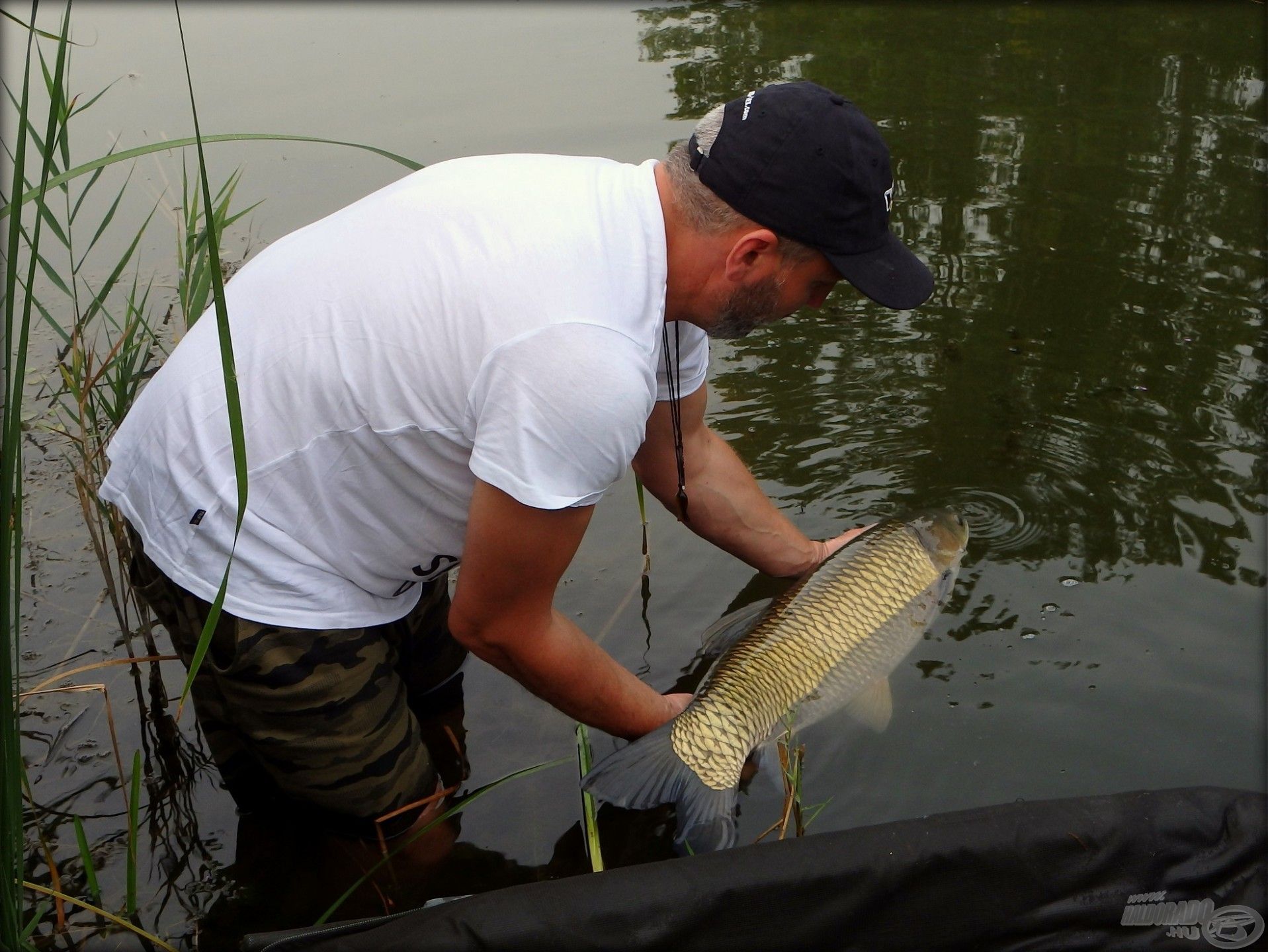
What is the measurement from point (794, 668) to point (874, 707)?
39cm

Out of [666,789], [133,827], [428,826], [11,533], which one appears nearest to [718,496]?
[666,789]

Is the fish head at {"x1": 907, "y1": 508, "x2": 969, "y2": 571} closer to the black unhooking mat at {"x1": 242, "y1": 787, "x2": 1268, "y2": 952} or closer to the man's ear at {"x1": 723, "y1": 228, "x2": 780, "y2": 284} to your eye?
the black unhooking mat at {"x1": 242, "y1": 787, "x2": 1268, "y2": 952}

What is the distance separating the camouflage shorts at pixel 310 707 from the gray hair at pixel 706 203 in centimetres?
110

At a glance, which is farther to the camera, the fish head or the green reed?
the fish head

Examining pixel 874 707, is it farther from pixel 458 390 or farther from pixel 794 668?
pixel 458 390

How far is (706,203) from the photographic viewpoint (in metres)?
2.12

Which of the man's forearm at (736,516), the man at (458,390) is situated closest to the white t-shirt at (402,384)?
the man at (458,390)

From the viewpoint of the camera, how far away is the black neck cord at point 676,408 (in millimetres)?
2605

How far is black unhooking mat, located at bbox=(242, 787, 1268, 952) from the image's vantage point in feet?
6.62

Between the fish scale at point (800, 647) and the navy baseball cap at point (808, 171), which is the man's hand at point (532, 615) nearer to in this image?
the fish scale at point (800, 647)

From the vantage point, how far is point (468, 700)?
11.3 feet

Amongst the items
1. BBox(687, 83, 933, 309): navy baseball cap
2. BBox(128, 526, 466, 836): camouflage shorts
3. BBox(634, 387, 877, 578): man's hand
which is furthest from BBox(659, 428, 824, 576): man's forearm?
BBox(687, 83, 933, 309): navy baseball cap

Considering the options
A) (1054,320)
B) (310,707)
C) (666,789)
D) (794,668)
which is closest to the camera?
(310,707)

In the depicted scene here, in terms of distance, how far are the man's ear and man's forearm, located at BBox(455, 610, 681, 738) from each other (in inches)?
29.4
